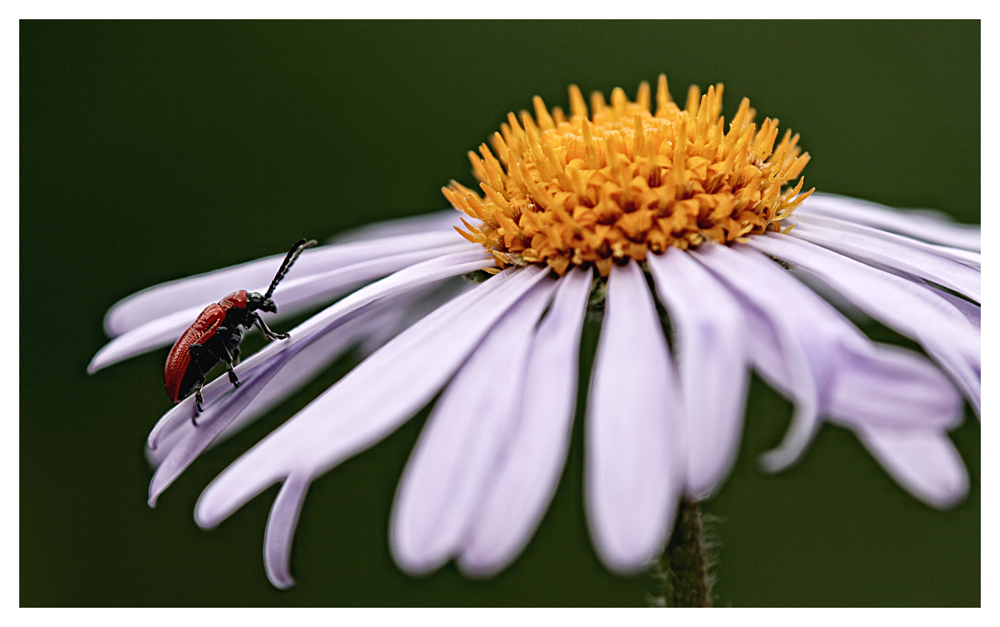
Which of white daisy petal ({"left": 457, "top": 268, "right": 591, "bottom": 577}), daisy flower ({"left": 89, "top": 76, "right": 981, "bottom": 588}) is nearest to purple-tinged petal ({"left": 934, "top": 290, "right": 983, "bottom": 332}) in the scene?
daisy flower ({"left": 89, "top": 76, "right": 981, "bottom": 588})

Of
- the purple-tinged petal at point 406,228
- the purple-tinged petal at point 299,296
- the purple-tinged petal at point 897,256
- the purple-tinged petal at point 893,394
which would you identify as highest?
the purple-tinged petal at point 299,296

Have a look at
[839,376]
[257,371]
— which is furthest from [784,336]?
[257,371]

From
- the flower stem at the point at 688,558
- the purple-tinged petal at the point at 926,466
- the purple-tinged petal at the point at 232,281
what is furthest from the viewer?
the purple-tinged petal at the point at 232,281

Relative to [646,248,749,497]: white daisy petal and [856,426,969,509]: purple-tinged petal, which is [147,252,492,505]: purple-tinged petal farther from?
[856,426,969,509]: purple-tinged petal

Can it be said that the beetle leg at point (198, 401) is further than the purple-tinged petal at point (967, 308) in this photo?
Yes

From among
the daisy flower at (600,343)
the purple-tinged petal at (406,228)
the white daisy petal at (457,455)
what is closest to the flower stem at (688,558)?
the daisy flower at (600,343)

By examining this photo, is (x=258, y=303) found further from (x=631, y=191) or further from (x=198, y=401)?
(x=631, y=191)

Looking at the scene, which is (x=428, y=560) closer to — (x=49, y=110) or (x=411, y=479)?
(x=411, y=479)

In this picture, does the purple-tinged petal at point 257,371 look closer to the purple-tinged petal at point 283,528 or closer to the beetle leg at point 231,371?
the beetle leg at point 231,371
